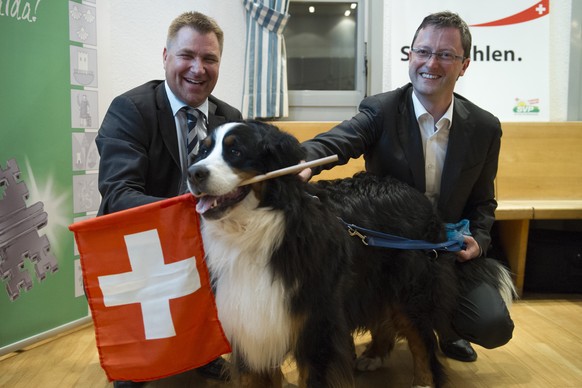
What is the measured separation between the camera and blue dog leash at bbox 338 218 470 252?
194 cm

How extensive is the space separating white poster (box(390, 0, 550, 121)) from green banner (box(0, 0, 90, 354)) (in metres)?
2.44

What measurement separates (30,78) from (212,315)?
1695mm

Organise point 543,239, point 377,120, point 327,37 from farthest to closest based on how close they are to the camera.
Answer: point 327,37, point 543,239, point 377,120

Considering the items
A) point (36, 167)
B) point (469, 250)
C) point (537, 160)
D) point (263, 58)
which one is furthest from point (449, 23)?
point (36, 167)

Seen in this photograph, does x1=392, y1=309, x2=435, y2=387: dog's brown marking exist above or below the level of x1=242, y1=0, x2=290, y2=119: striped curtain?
below

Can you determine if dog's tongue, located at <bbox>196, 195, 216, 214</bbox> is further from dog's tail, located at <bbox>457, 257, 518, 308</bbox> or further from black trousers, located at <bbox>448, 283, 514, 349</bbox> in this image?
dog's tail, located at <bbox>457, 257, 518, 308</bbox>

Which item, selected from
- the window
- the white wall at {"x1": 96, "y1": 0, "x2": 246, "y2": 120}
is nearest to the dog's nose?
the white wall at {"x1": 96, "y1": 0, "x2": 246, "y2": 120}

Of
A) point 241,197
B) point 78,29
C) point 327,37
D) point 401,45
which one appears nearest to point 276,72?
point 327,37

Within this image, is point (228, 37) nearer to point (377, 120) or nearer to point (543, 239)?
point (377, 120)

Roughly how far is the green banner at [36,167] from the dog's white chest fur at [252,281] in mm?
1414

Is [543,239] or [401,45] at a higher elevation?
[401,45]

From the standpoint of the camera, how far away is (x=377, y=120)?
7.82 ft

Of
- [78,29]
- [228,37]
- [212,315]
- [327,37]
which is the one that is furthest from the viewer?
[327,37]

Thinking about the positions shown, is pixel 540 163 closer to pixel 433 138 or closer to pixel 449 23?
pixel 433 138
